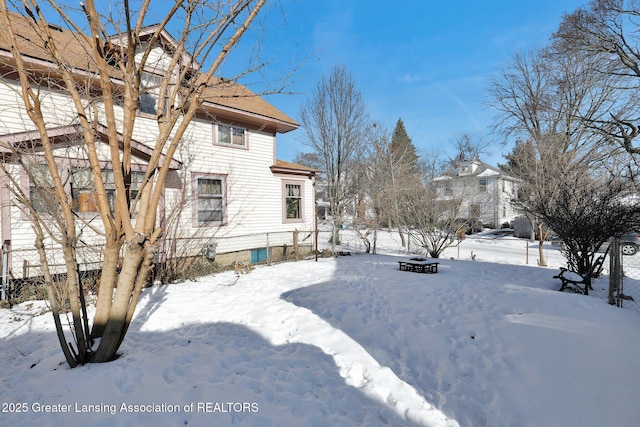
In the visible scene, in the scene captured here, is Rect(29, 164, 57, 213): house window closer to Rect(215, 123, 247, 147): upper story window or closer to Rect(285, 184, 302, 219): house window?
Rect(215, 123, 247, 147): upper story window

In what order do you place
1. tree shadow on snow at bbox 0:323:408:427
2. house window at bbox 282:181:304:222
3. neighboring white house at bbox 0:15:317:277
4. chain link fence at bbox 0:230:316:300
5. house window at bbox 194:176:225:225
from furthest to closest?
house window at bbox 282:181:304:222 < house window at bbox 194:176:225:225 < neighboring white house at bbox 0:15:317:277 < chain link fence at bbox 0:230:316:300 < tree shadow on snow at bbox 0:323:408:427

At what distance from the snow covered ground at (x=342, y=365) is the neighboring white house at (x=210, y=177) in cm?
277

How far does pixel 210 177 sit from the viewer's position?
10.3 metres

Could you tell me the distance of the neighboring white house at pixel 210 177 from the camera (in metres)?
6.92

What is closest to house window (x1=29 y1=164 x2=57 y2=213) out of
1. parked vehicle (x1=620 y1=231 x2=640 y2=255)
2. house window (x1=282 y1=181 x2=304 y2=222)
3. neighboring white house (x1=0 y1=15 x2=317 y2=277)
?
neighboring white house (x1=0 y1=15 x2=317 y2=277)

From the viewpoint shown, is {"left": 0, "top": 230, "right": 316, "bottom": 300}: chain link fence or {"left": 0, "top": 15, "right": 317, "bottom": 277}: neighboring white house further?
{"left": 0, "top": 15, "right": 317, "bottom": 277}: neighboring white house

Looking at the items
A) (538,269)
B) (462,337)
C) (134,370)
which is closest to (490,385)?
(462,337)

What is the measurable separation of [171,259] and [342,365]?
19.8 feet

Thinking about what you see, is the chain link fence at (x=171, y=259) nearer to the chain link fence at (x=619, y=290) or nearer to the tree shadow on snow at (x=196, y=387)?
the tree shadow on snow at (x=196, y=387)

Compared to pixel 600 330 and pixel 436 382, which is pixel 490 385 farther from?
pixel 600 330

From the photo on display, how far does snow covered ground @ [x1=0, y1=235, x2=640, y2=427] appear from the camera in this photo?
2.60 meters

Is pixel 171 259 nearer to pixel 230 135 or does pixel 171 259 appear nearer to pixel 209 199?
pixel 209 199

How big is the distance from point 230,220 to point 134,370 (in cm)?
795

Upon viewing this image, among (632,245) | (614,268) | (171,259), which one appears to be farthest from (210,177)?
(632,245)
